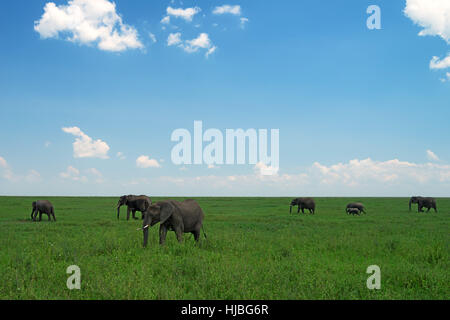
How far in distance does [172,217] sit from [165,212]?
44 cm

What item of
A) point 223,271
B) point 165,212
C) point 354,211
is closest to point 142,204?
point 165,212

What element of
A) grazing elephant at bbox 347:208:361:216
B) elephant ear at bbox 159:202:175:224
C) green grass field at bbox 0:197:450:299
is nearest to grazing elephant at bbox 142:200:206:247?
elephant ear at bbox 159:202:175:224

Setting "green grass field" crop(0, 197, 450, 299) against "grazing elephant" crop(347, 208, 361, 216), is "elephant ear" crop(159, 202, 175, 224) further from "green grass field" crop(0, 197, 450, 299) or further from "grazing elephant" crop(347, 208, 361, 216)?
"grazing elephant" crop(347, 208, 361, 216)

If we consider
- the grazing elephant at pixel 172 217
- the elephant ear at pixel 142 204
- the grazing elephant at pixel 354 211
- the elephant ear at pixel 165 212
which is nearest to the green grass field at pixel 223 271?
the grazing elephant at pixel 172 217

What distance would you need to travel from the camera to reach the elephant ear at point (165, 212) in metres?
12.5

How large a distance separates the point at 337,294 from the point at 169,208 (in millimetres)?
7070

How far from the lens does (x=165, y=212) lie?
41.2 feet

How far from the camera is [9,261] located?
10.5 metres

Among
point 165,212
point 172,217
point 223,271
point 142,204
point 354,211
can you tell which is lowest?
point 354,211

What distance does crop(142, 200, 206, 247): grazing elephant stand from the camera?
41.2 feet

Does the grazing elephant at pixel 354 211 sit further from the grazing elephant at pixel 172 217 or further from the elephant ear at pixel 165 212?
the elephant ear at pixel 165 212

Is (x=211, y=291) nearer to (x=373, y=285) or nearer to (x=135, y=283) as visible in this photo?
(x=135, y=283)

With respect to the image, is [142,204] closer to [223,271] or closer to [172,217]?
[172,217]
